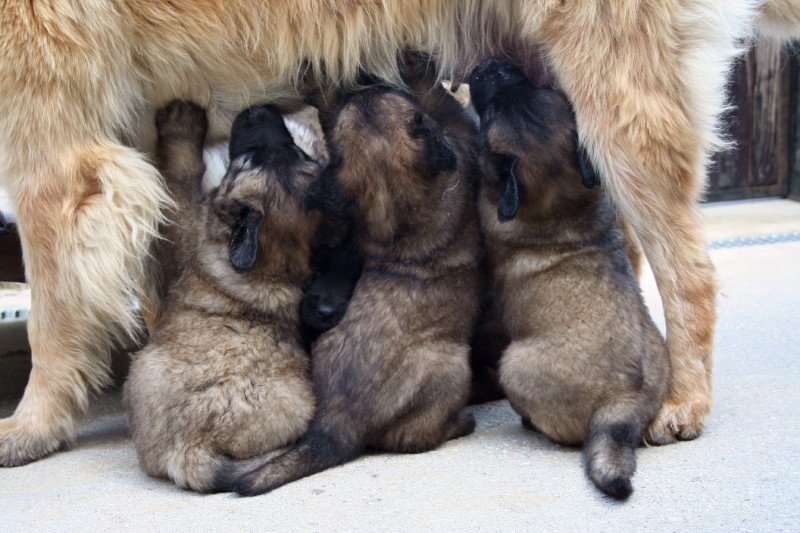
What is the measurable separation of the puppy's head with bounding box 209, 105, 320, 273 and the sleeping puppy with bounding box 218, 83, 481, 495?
12 centimetres

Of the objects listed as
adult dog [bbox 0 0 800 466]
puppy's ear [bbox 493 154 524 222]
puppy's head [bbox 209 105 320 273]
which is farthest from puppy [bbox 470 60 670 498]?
puppy's head [bbox 209 105 320 273]

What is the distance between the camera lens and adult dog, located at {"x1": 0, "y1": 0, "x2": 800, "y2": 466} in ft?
10.3

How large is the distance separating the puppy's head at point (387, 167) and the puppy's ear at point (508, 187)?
0.16m

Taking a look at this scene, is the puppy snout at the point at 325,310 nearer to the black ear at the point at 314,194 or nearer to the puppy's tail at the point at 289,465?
the black ear at the point at 314,194

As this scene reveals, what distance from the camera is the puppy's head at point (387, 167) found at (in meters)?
3.21

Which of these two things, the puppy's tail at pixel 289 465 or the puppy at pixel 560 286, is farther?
the puppy at pixel 560 286

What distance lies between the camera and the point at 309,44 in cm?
342

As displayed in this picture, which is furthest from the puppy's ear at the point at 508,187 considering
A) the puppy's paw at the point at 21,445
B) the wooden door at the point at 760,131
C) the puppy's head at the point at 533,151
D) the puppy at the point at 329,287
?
the wooden door at the point at 760,131

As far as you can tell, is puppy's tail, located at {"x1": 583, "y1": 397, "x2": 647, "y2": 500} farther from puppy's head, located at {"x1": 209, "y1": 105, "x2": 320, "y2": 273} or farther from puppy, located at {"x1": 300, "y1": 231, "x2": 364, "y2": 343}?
puppy's head, located at {"x1": 209, "y1": 105, "x2": 320, "y2": 273}

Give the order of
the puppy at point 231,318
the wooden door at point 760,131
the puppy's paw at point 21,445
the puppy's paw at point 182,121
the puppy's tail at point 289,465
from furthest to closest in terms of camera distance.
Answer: the wooden door at point 760,131, the puppy's paw at point 182,121, the puppy's paw at point 21,445, the puppy at point 231,318, the puppy's tail at point 289,465

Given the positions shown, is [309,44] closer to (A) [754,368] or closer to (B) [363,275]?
(B) [363,275]

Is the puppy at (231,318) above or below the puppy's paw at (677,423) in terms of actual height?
above

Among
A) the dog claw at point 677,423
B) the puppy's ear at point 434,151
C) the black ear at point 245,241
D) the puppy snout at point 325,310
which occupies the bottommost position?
the dog claw at point 677,423

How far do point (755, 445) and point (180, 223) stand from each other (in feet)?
6.92
